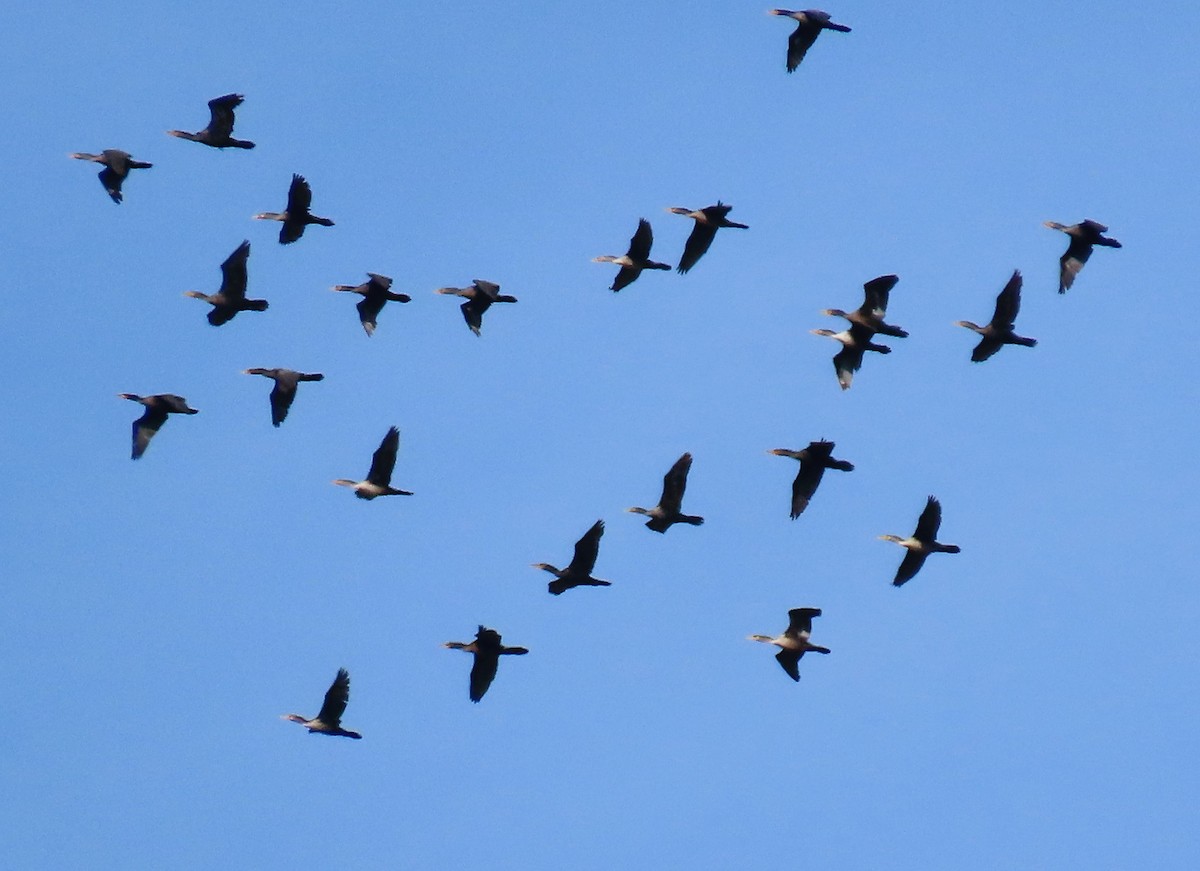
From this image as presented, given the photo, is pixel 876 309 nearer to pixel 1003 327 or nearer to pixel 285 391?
pixel 1003 327

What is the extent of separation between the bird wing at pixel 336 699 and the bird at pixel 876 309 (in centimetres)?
1138

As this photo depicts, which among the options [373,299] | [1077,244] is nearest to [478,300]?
[373,299]

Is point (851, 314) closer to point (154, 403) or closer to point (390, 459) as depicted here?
point (390, 459)

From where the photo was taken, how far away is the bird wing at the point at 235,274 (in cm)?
4409

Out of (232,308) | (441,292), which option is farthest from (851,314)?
(232,308)

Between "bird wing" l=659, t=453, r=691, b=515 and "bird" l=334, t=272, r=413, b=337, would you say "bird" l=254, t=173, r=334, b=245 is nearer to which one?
"bird" l=334, t=272, r=413, b=337

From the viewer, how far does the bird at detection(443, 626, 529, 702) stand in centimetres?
4191

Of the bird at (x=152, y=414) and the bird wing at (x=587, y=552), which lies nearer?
the bird wing at (x=587, y=552)

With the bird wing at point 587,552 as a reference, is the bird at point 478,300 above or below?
above

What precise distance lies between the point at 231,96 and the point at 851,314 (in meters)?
12.4

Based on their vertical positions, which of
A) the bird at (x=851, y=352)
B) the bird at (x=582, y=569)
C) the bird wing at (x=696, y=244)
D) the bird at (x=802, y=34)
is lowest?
the bird at (x=582, y=569)

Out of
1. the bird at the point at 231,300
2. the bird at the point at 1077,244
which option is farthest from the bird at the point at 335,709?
the bird at the point at 1077,244

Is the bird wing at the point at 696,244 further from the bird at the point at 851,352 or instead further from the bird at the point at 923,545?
the bird at the point at 923,545

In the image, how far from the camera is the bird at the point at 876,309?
1702 inches
